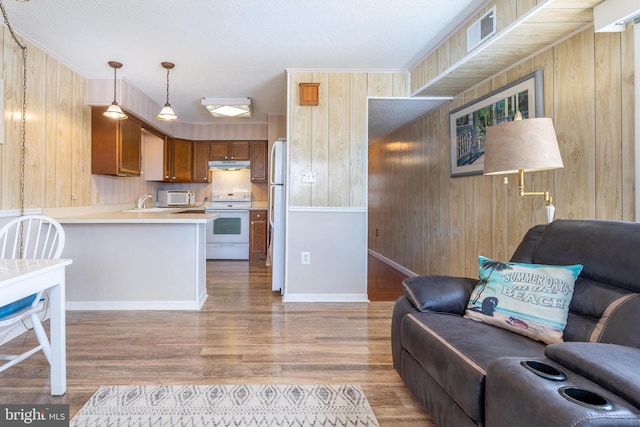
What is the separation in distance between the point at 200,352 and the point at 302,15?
8.34 feet

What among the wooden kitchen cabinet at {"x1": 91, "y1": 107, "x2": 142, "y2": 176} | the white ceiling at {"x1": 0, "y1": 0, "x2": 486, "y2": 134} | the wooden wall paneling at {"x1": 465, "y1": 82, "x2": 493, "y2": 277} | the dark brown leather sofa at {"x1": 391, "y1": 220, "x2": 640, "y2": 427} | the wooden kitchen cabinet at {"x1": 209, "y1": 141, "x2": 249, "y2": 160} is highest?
the white ceiling at {"x1": 0, "y1": 0, "x2": 486, "y2": 134}

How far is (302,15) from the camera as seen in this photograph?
2400mm

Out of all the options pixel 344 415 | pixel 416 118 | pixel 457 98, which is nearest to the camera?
pixel 344 415

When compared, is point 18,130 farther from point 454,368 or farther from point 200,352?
point 454,368

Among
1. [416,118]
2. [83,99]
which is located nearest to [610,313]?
[416,118]

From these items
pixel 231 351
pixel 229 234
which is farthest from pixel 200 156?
pixel 231 351

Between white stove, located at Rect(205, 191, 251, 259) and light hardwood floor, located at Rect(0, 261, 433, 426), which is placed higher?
white stove, located at Rect(205, 191, 251, 259)

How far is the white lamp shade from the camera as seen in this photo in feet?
5.64

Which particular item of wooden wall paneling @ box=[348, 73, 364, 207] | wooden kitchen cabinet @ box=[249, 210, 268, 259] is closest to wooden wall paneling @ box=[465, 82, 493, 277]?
wooden wall paneling @ box=[348, 73, 364, 207]

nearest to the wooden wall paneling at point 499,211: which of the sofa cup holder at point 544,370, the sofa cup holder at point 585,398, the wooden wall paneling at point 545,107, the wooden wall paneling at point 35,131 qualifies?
the wooden wall paneling at point 545,107

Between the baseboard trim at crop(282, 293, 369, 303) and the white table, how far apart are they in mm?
1957

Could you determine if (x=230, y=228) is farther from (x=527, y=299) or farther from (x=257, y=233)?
(x=527, y=299)

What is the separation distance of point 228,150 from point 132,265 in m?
3.23

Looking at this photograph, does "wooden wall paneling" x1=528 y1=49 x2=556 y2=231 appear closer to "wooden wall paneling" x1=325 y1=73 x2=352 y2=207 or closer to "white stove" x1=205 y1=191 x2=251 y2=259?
"wooden wall paneling" x1=325 y1=73 x2=352 y2=207
